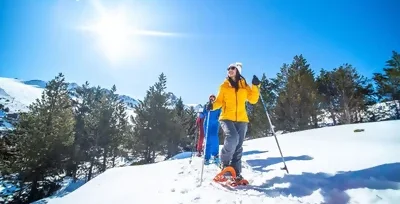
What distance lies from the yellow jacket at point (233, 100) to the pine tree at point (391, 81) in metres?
33.5

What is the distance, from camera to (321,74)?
120 feet

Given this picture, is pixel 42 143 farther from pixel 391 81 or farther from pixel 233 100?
pixel 391 81

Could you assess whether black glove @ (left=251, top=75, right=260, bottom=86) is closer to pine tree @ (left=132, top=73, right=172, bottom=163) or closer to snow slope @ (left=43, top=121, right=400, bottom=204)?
snow slope @ (left=43, top=121, right=400, bottom=204)

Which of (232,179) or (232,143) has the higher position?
(232,143)

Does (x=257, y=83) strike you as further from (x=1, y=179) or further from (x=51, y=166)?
(x=1, y=179)

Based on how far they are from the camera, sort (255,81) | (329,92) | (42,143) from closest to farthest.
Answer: (255,81) < (42,143) < (329,92)

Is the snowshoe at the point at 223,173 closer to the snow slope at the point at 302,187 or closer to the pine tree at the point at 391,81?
the snow slope at the point at 302,187

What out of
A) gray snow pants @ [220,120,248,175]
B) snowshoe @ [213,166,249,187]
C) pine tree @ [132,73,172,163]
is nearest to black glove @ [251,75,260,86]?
gray snow pants @ [220,120,248,175]

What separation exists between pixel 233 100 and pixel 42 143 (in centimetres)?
2338

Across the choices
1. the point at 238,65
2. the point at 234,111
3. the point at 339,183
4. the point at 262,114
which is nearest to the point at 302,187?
the point at 339,183

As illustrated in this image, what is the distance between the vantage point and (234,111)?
15.8ft

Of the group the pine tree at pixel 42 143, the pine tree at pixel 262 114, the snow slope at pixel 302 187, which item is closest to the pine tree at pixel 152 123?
the pine tree at pixel 42 143

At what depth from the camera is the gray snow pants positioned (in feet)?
15.2

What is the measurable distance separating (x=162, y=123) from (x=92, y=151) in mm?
10631
